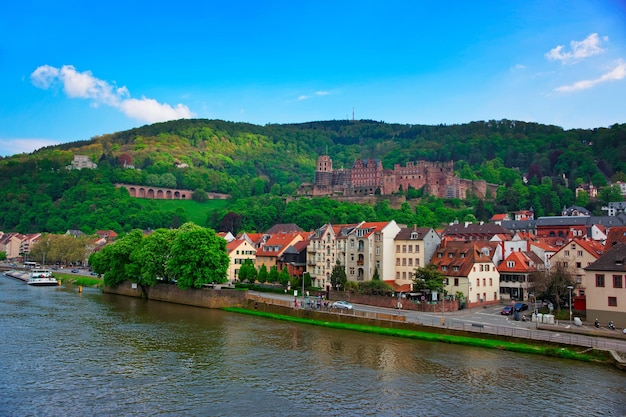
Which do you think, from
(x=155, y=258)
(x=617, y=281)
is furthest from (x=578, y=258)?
(x=155, y=258)

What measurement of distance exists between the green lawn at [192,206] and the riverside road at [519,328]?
115 metres

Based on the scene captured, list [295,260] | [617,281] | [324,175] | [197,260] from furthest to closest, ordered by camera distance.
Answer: [324,175], [295,260], [197,260], [617,281]

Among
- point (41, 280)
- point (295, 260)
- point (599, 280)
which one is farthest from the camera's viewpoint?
point (41, 280)

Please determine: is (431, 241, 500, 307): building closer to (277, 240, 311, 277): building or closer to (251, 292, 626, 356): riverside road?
(251, 292, 626, 356): riverside road

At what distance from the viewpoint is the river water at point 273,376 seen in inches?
1026

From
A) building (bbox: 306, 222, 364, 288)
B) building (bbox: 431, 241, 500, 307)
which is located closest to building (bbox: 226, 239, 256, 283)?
building (bbox: 306, 222, 364, 288)

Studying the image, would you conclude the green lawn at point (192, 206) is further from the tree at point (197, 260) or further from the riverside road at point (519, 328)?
the riverside road at point (519, 328)

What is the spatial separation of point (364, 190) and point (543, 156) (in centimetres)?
7461

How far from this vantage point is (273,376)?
3119 centimetres

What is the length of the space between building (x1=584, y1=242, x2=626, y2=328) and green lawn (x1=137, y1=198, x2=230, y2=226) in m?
→ 124

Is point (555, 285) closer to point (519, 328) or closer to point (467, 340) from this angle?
point (519, 328)

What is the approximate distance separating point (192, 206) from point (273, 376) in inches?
6063

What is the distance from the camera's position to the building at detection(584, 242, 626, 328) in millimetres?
40469

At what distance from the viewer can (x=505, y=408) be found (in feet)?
86.0
